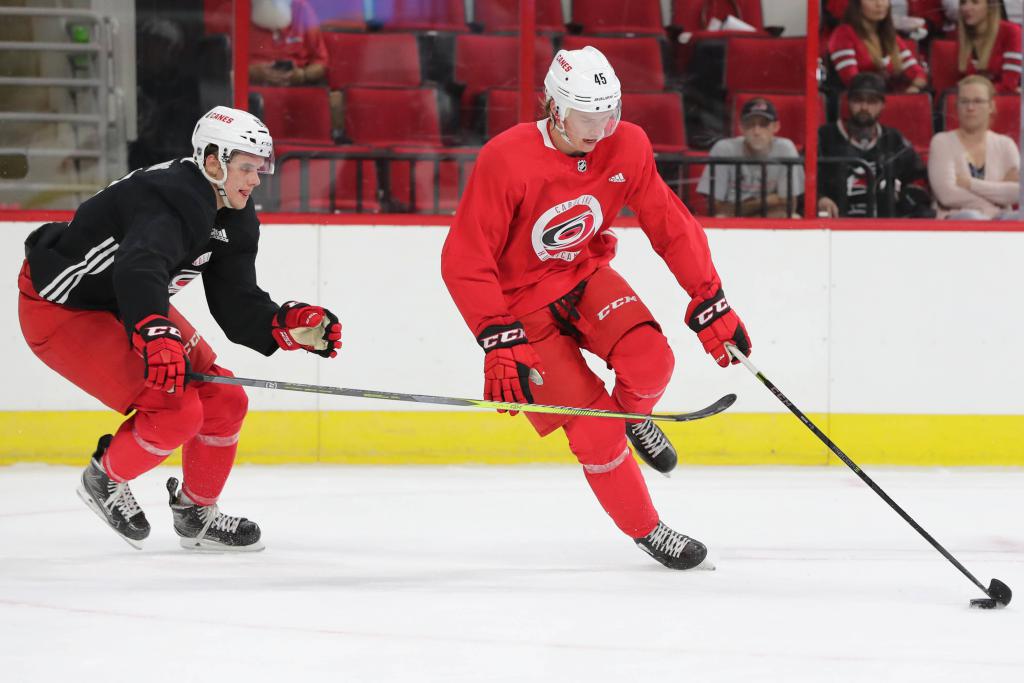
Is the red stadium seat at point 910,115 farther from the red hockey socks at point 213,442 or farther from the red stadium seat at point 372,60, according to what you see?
the red hockey socks at point 213,442

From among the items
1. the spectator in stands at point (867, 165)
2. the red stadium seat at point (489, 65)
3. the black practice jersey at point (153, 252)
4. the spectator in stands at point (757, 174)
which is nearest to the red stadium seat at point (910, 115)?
the spectator in stands at point (867, 165)

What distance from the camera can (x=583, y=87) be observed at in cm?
280

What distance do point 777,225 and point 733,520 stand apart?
132 centimetres

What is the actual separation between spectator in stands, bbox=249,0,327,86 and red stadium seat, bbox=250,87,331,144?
40 mm

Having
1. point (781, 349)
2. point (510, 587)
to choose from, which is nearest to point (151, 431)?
point (510, 587)

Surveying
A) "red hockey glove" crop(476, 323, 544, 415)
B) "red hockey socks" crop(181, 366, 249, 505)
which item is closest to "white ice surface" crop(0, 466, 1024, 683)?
"red hockey socks" crop(181, 366, 249, 505)

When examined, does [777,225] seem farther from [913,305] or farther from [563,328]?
[563,328]

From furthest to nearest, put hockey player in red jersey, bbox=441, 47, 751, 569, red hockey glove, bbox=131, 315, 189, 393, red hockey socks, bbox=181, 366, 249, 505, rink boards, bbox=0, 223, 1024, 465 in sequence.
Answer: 1. rink boards, bbox=0, 223, 1024, 465
2. red hockey socks, bbox=181, 366, 249, 505
3. hockey player in red jersey, bbox=441, 47, 751, 569
4. red hockey glove, bbox=131, 315, 189, 393

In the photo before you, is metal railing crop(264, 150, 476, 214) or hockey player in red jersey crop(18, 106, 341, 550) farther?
metal railing crop(264, 150, 476, 214)

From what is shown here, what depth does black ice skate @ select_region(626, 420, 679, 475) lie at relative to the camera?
10.6 ft

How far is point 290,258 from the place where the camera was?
4.61 meters

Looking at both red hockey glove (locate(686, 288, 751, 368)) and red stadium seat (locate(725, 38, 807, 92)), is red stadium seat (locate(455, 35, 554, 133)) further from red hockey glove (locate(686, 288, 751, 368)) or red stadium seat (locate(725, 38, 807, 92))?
red hockey glove (locate(686, 288, 751, 368))

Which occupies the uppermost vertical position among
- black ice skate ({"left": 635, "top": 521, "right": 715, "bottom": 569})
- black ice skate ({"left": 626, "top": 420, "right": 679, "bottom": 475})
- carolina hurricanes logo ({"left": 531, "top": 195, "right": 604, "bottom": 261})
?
carolina hurricanes logo ({"left": 531, "top": 195, "right": 604, "bottom": 261})

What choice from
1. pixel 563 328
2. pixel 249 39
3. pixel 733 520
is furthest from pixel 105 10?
pixel 733 520
